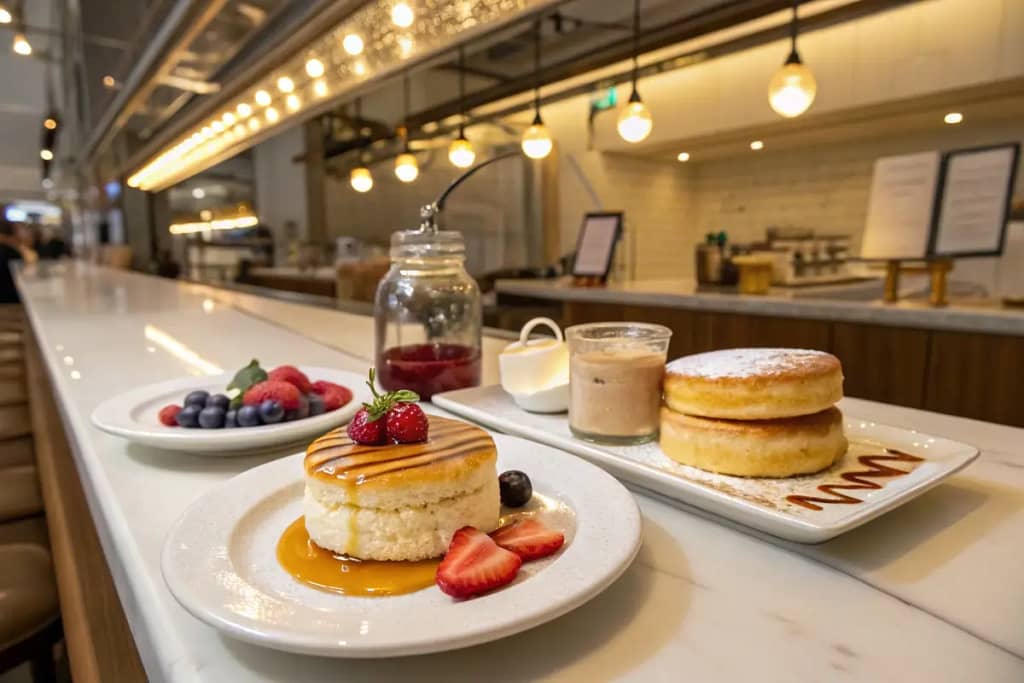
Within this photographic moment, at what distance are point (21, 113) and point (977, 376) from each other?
15.7m

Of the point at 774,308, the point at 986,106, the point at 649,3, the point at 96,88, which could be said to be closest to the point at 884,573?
the point at 774,308

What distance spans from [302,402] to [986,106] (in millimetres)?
4503

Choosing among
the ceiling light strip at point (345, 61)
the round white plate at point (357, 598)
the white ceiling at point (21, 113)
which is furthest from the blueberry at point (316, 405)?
the white ceiling at point (21, 113)

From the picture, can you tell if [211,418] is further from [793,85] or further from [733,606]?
[793,85]

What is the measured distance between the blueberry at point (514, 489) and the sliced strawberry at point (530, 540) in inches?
3.0

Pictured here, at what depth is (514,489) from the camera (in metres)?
0.64

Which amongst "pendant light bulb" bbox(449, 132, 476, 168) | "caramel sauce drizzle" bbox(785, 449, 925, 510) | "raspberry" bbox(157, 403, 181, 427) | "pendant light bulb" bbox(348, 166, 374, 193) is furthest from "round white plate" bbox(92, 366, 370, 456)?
"pendant light bulb" bbox(348, 166, 374, 193)

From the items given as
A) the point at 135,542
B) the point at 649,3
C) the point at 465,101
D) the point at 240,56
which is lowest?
the point at 135,542

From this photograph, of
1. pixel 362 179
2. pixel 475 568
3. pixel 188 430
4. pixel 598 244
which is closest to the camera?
pixel 475 568

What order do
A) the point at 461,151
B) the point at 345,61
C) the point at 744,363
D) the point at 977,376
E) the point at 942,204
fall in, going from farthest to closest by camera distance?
the point at 461,151
the point at 942,204
the point at 977,376
the point at 345,61
the point at 744,363

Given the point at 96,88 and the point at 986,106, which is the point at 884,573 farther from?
the point at 96,88

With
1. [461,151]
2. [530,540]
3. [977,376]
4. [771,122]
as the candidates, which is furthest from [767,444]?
[771,122]

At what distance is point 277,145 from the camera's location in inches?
258

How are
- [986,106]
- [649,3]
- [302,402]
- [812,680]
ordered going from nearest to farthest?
[812,680]
[302,402]
[986,106]
[649,3]
